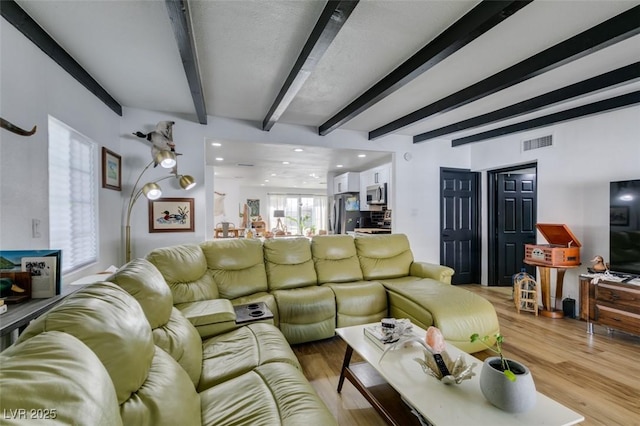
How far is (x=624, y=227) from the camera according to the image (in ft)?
9.50

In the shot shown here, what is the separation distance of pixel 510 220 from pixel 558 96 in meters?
2.60

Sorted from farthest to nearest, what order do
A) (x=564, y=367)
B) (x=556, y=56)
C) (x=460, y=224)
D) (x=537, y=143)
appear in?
(x=460, y=224) → (x=537, y=143) → (x=564, y=367) → (x=556, y=56)

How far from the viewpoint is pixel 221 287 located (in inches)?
108

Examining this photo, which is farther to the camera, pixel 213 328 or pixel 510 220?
pixel 510 220

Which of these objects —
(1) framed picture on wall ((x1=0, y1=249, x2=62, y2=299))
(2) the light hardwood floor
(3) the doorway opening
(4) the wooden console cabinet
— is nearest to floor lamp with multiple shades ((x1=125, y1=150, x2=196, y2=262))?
(1) framed picture on wall ((x1=0, y1=249, x2=62, y2=299))

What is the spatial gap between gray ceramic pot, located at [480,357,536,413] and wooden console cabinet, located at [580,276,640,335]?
8.09 feet

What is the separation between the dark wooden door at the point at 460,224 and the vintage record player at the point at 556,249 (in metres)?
1.33

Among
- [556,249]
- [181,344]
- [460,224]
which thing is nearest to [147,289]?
[181,344]

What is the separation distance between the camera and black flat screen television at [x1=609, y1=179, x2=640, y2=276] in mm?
2814

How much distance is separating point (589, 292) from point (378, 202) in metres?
3.36

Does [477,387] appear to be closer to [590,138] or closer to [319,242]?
[319,242]

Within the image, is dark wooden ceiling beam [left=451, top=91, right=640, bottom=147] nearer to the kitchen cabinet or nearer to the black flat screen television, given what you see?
the black flat screen television

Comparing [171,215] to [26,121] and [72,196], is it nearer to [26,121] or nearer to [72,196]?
[72,196]

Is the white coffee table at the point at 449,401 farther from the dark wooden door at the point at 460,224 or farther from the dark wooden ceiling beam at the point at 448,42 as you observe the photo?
the dark wooden door at the point at 460,224
